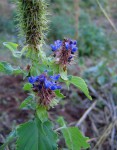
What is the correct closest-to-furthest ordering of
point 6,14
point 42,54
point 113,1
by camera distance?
point 42,54 → point 6,14 → point 113,1

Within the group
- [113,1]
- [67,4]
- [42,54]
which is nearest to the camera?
[42,54]

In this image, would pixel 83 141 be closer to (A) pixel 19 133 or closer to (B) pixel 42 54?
(A) pixel 19 133

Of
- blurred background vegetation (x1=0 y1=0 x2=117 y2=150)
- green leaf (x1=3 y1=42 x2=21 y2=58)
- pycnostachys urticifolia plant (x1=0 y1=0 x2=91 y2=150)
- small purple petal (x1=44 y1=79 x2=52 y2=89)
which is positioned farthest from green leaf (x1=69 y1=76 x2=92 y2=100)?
blurred background vegetation (x1=0 y1=0 x2=117 y2=150)

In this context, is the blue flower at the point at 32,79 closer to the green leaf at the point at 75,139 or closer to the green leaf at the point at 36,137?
the green leaf at the point at 36,137

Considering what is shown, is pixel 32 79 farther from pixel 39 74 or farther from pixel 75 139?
pixel 75 139

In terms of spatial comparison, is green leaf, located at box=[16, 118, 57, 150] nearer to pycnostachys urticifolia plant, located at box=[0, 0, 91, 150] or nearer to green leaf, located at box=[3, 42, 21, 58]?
pycnostachys urticifolia plant, located at box=[0, 0, 91, 150]

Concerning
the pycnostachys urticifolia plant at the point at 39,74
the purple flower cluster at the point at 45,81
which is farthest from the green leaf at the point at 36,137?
the purple flower cluster at the point at 45,81

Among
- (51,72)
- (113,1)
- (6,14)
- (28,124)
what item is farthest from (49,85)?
(113,1)

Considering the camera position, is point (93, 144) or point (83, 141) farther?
point (93, 144)
